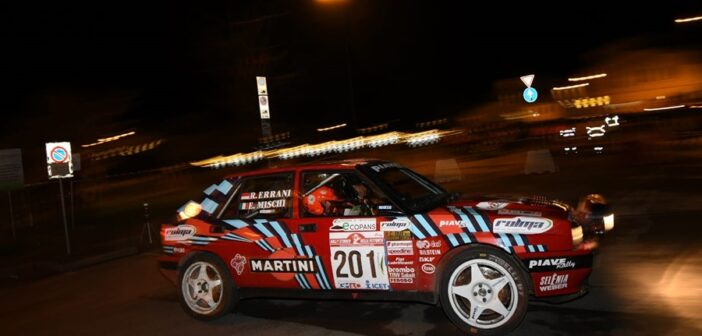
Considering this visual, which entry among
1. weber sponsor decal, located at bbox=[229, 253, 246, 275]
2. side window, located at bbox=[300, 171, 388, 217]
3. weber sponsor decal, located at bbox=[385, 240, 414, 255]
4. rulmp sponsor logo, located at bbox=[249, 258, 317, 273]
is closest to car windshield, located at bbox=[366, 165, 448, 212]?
side window, located at bbox=[300, 171, 388, 217]

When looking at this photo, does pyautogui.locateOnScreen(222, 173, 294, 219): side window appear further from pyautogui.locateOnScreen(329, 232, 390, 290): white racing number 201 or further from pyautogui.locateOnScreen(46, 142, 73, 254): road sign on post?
pyautogui.locateOnScreen(46, 142, 73, 254): road sign on post

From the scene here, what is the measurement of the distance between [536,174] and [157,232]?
11.0 meters

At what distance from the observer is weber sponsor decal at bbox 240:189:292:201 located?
6106 mm

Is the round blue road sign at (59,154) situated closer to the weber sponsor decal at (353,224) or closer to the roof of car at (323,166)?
the roof of car at (323,166)

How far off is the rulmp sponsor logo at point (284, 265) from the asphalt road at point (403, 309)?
0.55 m

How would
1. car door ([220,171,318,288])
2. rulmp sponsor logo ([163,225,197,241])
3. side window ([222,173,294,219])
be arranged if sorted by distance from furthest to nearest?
1. rulmp sponsor logo ([163,225,197,241])
2. side window ([222,173,294,219])
3. car door ([220,171,318,288])

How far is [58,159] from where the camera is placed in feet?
39.4

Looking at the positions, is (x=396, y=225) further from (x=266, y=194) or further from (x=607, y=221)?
(x=607, y=221)

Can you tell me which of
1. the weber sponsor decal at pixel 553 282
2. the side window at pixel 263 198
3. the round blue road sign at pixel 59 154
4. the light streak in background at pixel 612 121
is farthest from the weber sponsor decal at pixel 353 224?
the light streak in background at pixel 612 121

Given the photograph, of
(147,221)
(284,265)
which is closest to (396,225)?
(284,265)

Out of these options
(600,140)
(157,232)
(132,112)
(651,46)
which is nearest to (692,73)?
(651,46)

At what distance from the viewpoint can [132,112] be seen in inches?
966

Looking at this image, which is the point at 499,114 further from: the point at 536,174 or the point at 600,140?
the point at 536,174

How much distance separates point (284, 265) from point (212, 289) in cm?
95
